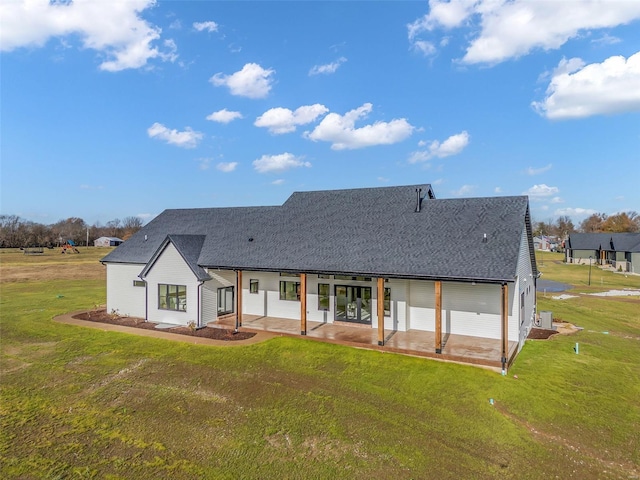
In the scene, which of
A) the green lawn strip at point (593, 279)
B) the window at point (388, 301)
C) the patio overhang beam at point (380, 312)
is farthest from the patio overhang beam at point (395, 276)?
the green lawn strip at point (593, 279)

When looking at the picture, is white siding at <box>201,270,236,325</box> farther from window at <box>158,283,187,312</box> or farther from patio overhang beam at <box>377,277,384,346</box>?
patio overhang beam at <box>377,277,384,346</box>

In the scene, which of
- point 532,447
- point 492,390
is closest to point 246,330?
point 492,390

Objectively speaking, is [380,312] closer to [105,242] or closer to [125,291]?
[125,291]

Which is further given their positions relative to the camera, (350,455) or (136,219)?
(136,219)

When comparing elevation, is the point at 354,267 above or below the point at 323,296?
above

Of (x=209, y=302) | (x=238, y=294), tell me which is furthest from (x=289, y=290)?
(x=209, y=302)

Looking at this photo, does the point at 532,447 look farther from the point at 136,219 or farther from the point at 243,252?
the point at 136,219
